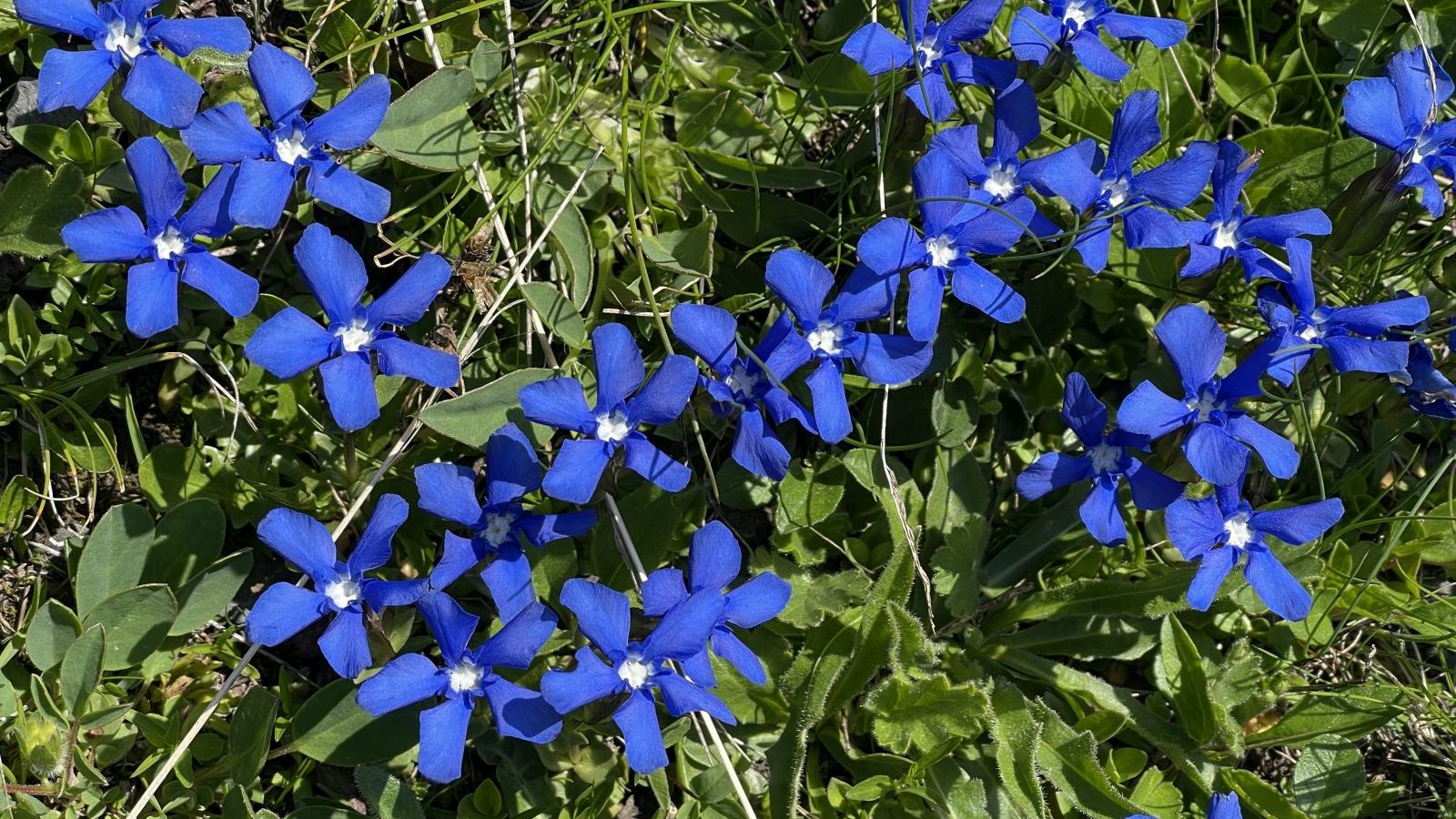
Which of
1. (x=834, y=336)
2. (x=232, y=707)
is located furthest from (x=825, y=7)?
(x=232, y=707)

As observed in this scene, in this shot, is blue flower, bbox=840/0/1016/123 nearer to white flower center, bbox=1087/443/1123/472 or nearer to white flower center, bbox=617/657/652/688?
white flower center, bbox=1087/443/1123/472

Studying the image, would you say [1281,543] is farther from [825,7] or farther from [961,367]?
[825,7]

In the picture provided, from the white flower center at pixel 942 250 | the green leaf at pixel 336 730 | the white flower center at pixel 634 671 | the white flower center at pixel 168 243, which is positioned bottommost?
the green leaf at pixel 336 730

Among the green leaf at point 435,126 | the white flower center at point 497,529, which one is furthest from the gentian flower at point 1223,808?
the green leaf at point 435,126

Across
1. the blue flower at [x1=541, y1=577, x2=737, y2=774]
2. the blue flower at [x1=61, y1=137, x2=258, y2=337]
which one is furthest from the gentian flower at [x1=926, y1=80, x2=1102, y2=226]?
the blue flower at [x1=61, y1=137, x2=258, y2=337]

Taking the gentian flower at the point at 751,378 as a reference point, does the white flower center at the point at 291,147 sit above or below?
above

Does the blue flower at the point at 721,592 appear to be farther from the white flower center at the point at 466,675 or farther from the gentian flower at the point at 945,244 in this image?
the gentian flower at the point at 945,244
